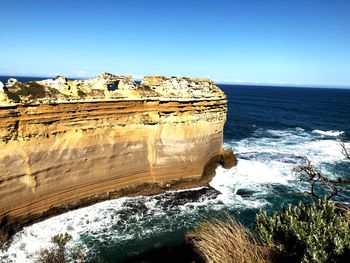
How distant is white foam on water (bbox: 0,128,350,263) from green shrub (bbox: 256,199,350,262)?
342 inches

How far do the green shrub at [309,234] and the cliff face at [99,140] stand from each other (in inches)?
470

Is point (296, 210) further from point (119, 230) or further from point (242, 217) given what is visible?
point (119, 230)

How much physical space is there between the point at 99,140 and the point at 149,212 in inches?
211

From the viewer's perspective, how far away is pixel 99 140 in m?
19.9

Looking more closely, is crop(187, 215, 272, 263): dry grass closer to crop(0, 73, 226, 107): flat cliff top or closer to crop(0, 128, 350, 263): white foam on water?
crop(0, 128, 350, 263): white foam on water

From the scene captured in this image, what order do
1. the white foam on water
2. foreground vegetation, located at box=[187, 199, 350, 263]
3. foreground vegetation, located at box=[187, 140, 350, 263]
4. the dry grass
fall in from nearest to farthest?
foreground vegetation, located at box=[187, 140, 350, 263] < foreground vegetation, located at box=[187, 199, 350, 263] < the dry grass < the white foam on water

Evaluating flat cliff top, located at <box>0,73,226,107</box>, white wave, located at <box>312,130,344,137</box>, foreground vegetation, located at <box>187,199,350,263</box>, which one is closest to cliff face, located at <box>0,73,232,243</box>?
flat cliff top, located at <box>0,73,226,107</box>

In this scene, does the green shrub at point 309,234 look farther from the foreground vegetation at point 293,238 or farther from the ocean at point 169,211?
the ocean at point 169,211

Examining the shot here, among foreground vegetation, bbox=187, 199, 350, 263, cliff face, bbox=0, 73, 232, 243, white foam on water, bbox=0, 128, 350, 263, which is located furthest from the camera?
cliff face, bbox=0, 73, 232, 243

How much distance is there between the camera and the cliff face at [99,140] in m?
16.9

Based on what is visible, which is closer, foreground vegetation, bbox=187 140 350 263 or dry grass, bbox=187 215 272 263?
foreground vegetation, bbox=187 140 350 263

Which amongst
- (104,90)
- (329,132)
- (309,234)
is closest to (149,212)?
(104,90)

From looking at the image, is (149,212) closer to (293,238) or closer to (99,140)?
(99,140)

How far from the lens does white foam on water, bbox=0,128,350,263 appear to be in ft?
53.9
